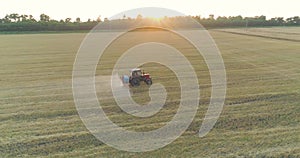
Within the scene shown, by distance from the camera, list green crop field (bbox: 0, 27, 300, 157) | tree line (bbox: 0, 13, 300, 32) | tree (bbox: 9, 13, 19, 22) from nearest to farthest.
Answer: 1. green crop field (bbox: 0, 27, 300, 157)
2. tree line (bbox: 0, 13, 300, 32)
3. tree (bbox: 9, 13, 19, 22)

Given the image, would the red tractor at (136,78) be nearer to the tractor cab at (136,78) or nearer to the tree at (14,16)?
the tractor cab at (136,78)

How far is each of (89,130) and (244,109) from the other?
545 centimetres

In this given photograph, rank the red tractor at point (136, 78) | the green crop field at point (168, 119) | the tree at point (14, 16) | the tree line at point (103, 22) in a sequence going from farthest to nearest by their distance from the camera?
the tree at point (14, 16)
the tree line at point (103, 22)
the red tractor at point (136, 78)
the green crop field at point (168, 119)

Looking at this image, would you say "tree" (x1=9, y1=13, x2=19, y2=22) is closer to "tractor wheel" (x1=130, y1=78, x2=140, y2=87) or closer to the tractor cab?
the tractor cab

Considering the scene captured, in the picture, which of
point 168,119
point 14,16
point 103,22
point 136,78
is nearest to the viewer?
point 168,119

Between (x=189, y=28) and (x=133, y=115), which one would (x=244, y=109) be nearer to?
(x=133, y=115)

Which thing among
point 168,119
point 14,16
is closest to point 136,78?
point 168,119

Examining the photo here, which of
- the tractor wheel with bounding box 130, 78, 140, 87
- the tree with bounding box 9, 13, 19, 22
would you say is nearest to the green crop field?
the tractor wheel with bounding box 130, 78, 140, 87

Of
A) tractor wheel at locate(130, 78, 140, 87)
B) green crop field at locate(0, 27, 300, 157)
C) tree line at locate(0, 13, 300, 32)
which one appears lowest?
green crop field at locate(0, 27, 300, 157)

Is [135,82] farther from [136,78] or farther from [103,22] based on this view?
[103,22]

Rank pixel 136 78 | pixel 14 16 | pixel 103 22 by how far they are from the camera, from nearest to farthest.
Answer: pixel 136 78 → pixel 103 22 → pixel 14 16

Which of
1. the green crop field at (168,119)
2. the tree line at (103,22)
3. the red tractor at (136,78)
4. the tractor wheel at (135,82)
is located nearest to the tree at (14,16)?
the tree line at (103,22)

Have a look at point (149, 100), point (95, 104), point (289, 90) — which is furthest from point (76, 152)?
point (289, 90)

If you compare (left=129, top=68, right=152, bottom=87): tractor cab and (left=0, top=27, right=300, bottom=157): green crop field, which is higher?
(left=129, top=68, right=152, bottom=87): tractor cab
